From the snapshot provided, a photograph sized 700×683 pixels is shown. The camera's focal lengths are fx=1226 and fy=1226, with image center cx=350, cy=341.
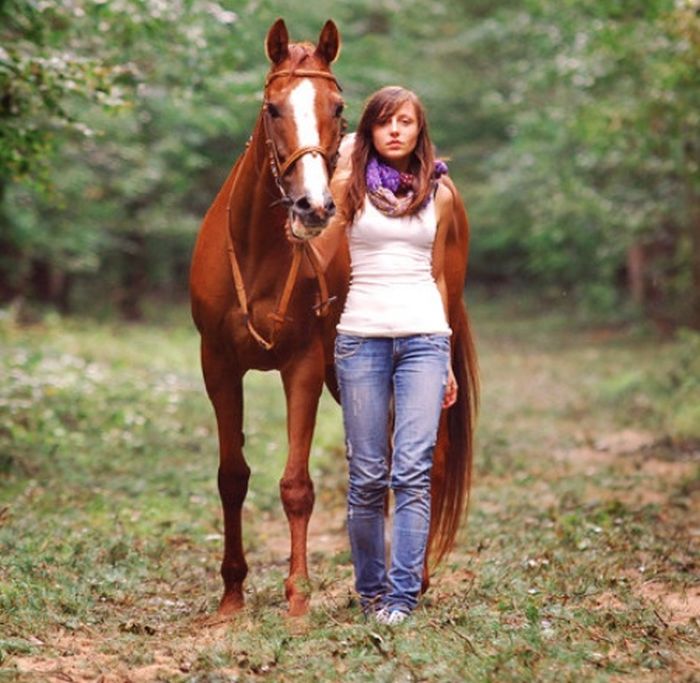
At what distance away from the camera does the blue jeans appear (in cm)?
506

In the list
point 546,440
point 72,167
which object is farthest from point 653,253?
point 546,440

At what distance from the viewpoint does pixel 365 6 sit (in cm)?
2333

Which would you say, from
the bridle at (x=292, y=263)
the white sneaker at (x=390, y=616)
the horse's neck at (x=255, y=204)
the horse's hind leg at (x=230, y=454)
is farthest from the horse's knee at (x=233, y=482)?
the white sneaker at (x=390, y=616)

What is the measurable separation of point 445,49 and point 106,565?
2703 cm

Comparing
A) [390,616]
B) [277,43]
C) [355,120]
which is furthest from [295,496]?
[355,120]

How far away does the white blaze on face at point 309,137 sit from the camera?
15.5 feet

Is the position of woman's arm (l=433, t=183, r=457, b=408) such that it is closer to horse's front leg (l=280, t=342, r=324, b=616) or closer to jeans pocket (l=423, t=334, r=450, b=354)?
jeans pocket (l=423, t=334, r=450, b=354)

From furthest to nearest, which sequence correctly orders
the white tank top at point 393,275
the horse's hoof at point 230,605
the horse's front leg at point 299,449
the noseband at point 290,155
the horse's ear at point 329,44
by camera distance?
1. the horse's hoof at point 230,605
2. the horse's front leg at point 299,449
3. the horse's ear at point 329,44
4. the white tank top at point 393,275
5. the noseband at point 290,155

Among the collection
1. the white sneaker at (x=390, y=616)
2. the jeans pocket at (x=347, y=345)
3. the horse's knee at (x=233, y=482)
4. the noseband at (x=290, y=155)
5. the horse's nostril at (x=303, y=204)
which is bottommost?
the white sneaker at (x=390, y=616)

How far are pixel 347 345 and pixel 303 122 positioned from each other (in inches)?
36.8

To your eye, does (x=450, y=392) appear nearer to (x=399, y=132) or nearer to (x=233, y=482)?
(x=399, y=132)

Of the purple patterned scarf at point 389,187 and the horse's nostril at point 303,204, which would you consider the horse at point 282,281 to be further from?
the purple patterned scarf at point 389,187

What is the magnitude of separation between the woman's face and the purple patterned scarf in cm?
7

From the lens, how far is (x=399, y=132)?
5.07 m
